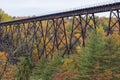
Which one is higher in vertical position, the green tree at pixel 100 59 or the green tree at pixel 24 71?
the green tree at pixel 100 59

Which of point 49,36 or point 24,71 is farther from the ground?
point 49,36

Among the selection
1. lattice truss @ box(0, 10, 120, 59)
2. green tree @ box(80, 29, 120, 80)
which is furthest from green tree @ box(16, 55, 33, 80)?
green tree @ box(80, 29, 120, 80)

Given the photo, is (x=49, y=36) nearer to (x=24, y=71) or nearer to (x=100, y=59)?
(x=24, y=71)

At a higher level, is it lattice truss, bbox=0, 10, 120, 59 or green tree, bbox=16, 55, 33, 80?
lattice truss, bbox=0, 10, 120, 59

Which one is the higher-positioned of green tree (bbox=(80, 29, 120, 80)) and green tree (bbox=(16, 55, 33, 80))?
green tree (bbox=(80, 29, 120, 80))

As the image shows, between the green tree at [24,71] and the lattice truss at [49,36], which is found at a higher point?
the lattice truss at [49,36]

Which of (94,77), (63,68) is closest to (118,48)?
(94,77)

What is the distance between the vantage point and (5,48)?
56.6 metres

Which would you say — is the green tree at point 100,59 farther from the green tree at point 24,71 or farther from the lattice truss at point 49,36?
the green tree at point 24,71

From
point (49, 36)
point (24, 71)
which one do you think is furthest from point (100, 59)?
point (49, 36)

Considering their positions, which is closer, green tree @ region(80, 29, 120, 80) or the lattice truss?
green tree @ region(80, 29, 120, 80)

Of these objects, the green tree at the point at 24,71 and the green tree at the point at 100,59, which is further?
the green tree at the point at 24,71

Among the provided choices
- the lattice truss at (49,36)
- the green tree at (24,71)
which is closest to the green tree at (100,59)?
the lattice truss at (49,36)

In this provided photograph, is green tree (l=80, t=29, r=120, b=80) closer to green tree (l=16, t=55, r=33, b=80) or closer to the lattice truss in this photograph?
the lattice truss
